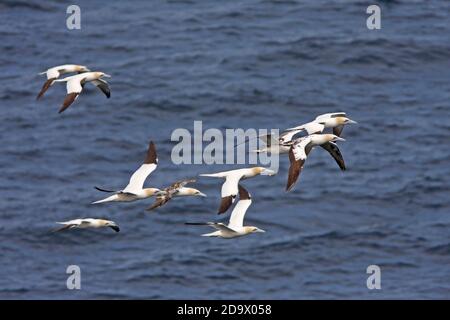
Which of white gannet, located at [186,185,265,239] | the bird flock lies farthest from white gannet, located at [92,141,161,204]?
white gannet, located at [186,185,265,239]

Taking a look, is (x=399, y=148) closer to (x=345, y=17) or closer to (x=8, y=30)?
(x=345, y=17)

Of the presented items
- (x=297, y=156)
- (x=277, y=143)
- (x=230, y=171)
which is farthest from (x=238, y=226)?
(x=297, y=156)

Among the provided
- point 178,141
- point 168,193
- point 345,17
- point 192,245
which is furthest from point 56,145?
point 168,193

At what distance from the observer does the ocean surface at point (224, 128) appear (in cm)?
4416

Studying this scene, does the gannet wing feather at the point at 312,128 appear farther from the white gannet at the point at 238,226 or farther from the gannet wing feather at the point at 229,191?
the white gannet at the point at 238,226

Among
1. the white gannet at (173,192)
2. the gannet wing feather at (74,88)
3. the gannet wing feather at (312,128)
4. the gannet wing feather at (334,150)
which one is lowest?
the white gannet at (173,192)

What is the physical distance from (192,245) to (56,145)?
838 centimetres

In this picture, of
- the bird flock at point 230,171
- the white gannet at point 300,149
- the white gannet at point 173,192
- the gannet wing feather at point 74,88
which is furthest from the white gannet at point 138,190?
the white gannet at point 300,149

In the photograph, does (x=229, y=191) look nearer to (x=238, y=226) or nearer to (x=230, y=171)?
(x=230, y=171)

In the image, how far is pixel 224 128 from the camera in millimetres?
52438

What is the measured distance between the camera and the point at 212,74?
5675 cm
